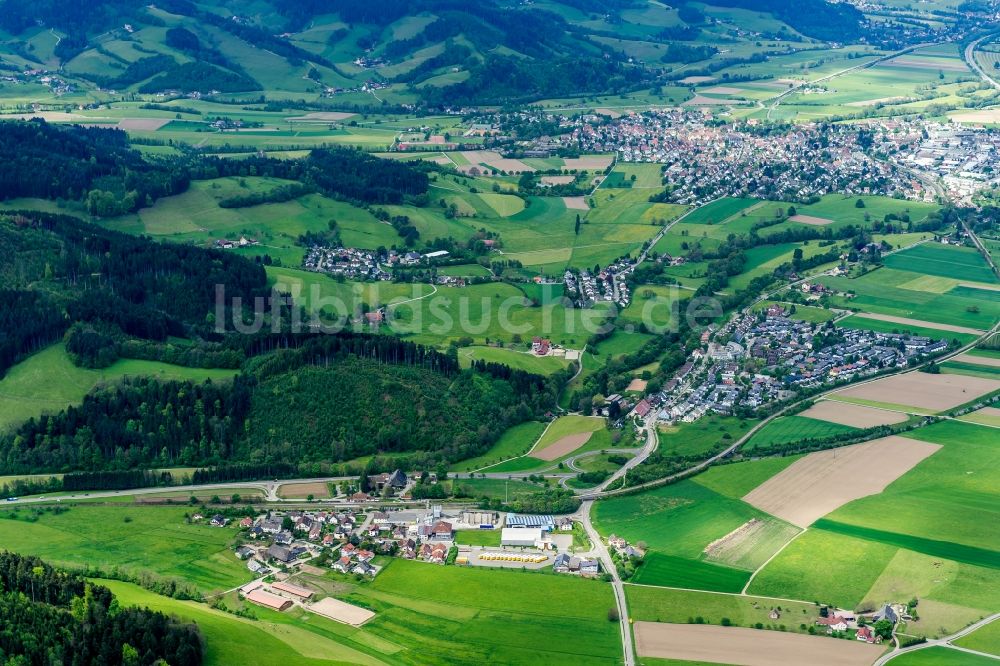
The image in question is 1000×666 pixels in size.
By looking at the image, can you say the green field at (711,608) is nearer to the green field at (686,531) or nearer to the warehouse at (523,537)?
the green field at (686,531)

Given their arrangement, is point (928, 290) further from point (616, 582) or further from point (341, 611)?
point (341, 611)

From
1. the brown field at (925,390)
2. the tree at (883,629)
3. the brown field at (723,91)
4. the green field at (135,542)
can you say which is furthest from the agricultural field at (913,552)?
the brown field at (723,91)

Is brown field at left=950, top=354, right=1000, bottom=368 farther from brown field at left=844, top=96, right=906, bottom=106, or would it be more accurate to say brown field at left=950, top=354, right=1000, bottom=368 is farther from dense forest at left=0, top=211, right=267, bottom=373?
brown field at left=844, top=96, right=906, bottom=106

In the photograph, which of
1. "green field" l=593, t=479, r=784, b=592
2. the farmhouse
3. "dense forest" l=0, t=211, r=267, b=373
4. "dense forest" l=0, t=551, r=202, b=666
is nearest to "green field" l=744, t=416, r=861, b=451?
"green field" l=593, t=479, r=784, b=592

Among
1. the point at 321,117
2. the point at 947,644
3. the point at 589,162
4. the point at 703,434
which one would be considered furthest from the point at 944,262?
the point at 321,117

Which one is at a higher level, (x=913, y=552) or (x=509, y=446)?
(x=913, y=552)
